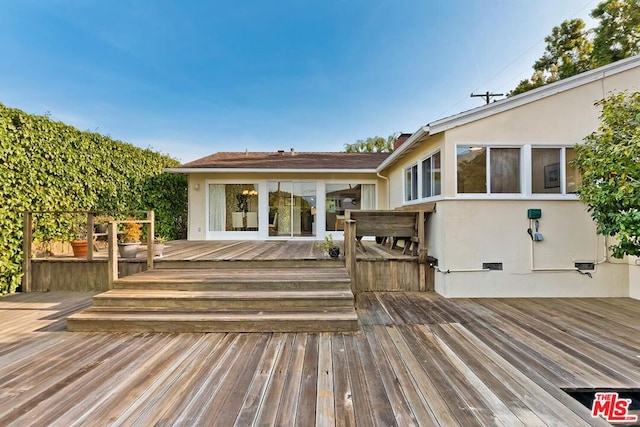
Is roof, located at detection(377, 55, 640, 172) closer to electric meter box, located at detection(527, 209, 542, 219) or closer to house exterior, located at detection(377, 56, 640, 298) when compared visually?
house exterior, located at detection(377, 56, 640, 298)

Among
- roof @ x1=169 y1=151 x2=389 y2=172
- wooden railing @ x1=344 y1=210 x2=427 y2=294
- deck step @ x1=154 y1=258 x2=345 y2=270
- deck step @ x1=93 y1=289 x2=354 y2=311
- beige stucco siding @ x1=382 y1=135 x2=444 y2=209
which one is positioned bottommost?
deck step @ x1=93 y1=289 x2=354 y2=311

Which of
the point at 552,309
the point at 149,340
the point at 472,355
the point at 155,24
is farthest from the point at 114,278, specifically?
the point at 155,24

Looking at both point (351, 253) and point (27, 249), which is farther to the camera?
point (27, 249)

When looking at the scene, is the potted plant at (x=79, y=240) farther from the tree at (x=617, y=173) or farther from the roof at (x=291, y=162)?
the tree at (x=617, y=173)

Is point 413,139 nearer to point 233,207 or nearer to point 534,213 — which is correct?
point 534,213

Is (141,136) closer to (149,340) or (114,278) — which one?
(114,278)

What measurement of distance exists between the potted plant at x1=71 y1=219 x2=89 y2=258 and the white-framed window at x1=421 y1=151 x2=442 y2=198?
6723mm

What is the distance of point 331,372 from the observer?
228 cm

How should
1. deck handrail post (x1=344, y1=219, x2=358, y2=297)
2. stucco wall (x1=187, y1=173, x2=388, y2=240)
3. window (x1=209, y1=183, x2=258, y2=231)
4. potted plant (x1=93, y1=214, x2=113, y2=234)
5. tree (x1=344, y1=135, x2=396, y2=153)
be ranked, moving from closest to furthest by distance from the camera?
deck handrail post (x1=344, y1=219, x2=358, y2=297) < potted plant (x1=93, y1=214, x2=113, y2=234) < stucco wall (x1=187, y1=173, x2=388, y2=240) < window (x1=209, y1=183, x2=258, y2=231) < tree (x1=344, y1=135, x2=396, y2=153)

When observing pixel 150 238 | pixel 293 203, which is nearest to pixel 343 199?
pixel 293 203

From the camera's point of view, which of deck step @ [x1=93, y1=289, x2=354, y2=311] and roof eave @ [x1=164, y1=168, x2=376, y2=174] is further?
roof eave @ [x1=164, y1=168, x2=376, y2=174]

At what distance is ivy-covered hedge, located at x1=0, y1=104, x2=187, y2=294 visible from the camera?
14.6 ft

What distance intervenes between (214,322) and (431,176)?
4.55 m

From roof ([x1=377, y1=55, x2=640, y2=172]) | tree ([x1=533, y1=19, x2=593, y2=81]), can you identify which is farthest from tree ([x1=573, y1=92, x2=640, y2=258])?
tree ([x1=533, y1=19, x2=593, y2=81])
